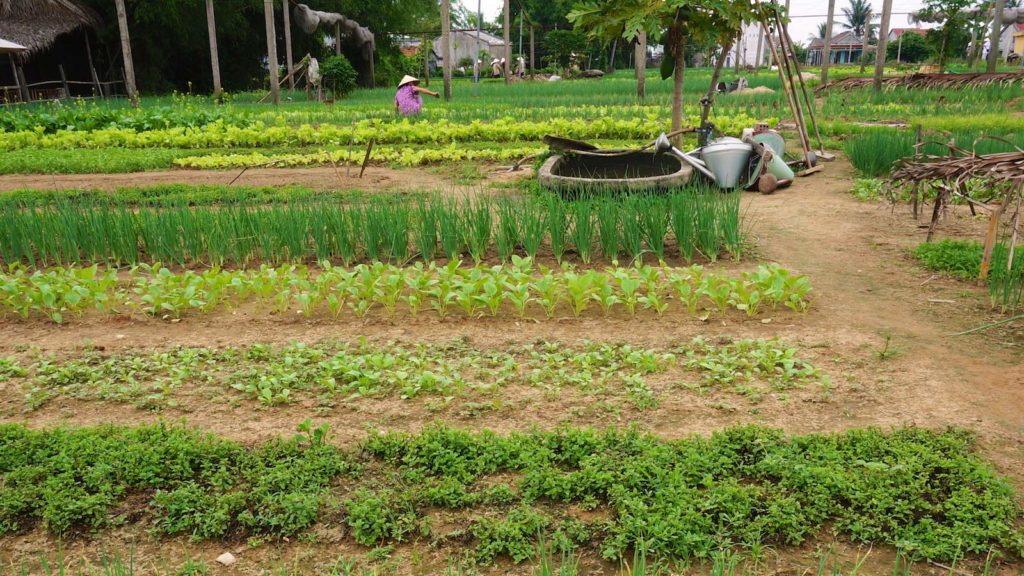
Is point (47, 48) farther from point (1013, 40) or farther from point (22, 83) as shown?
point (1013, 40)

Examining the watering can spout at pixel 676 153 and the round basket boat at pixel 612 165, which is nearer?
the watering can spout at pixel 676 153

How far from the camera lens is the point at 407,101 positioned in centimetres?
1315

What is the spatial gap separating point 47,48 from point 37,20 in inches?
27.4

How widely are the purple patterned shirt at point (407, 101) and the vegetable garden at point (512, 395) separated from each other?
756cm

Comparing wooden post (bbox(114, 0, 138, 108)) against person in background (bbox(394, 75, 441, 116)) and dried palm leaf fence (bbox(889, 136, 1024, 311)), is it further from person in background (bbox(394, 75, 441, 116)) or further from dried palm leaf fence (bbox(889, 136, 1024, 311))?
dried palm leaf fence (bbox(889, 136, 1024, 311))

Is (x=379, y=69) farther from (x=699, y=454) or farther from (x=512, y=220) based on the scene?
(x=699, y=454)

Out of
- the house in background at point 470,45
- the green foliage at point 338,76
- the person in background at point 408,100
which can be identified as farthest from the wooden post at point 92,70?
the house in background at point 470,45

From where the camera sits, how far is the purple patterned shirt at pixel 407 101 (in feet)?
43.1

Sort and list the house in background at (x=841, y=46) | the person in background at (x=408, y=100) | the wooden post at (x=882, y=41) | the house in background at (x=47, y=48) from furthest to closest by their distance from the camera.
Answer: the house in background at (x=841, y=46) → the house in background at (x=47, y=48) → the wooden post at (x=882, y=41) → the person in background at (x=408, y=100)

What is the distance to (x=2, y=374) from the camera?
11.6 feet

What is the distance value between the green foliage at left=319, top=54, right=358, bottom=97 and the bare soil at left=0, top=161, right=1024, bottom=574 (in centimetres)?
1709

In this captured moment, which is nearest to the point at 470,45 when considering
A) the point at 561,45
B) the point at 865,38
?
the point at 561,45

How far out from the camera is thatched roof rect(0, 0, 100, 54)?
1903 centimetres

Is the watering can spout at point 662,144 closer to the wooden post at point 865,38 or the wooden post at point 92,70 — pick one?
the wooden post at point 92,70
